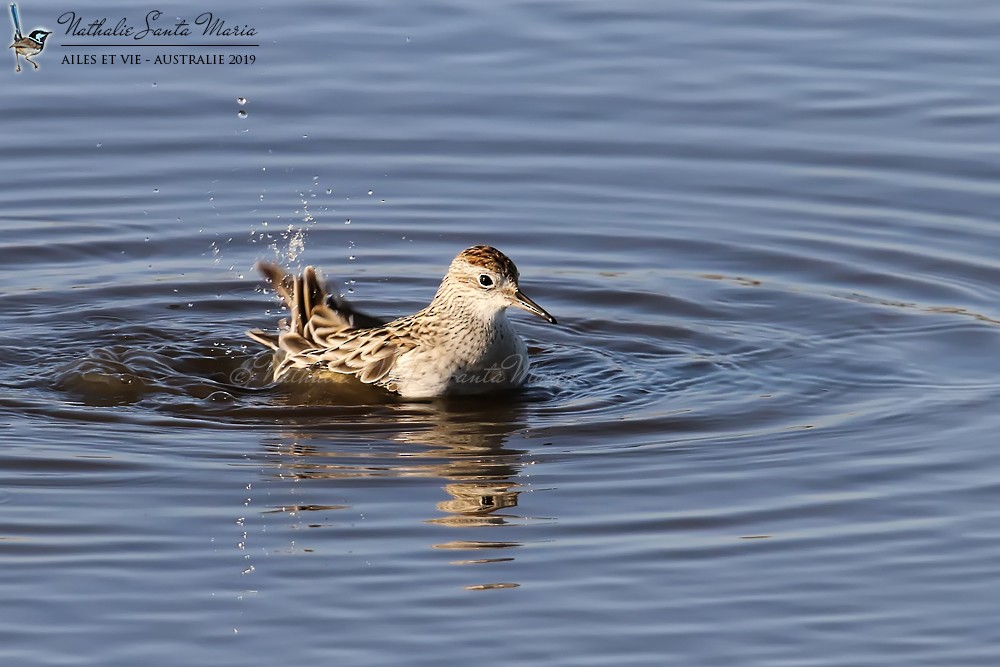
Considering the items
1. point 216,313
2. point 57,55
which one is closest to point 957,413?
point 216,313

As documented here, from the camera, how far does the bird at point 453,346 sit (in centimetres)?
1341

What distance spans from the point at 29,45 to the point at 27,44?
0.08 feet

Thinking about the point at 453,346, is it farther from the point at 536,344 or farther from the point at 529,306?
the point at 536,344

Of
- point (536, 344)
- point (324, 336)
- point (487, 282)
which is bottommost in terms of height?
point (536, 344)

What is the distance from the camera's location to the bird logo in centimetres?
2006

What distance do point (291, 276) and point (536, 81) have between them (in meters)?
5.44

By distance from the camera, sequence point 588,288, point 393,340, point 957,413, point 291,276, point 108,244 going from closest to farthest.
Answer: point 957,413 → point 393,340 → point 291,276 → point 588,288 → point 108,244

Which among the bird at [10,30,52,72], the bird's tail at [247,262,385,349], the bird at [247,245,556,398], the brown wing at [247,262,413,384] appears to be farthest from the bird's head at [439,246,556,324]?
the bird at [10,30,52,72]

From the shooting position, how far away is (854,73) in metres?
19.4

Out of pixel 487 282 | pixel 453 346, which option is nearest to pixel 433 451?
pixel 453 346

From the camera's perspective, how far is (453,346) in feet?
44.1

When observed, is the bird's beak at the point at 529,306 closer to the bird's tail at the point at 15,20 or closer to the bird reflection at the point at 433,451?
the bird reflection at the point at 433,451

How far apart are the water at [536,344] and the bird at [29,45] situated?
236 millimetres

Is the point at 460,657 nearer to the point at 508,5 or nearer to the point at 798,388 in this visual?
the point at 798,388
